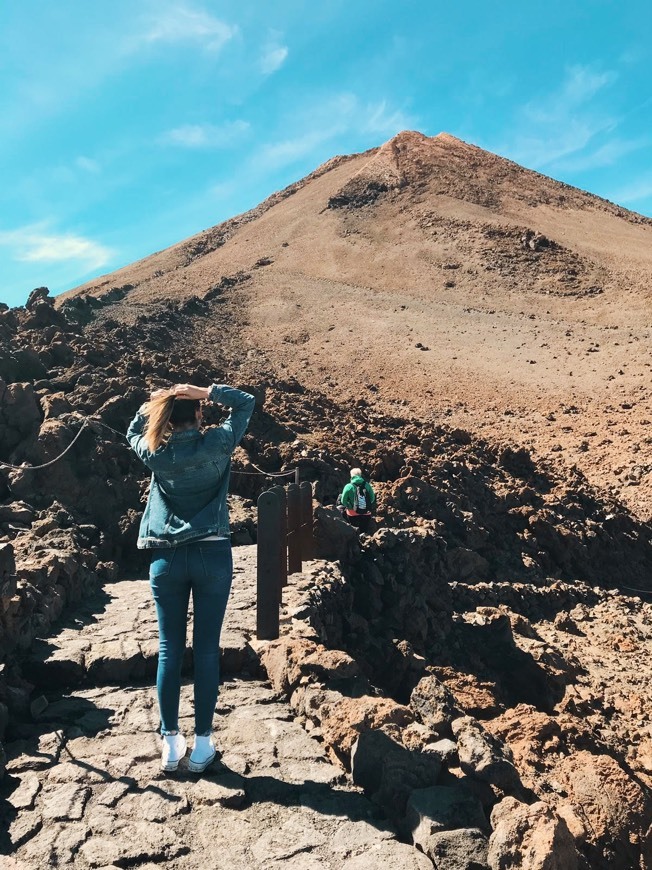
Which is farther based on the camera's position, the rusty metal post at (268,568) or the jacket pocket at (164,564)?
the rusty metal post at (268,568)

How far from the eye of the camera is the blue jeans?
3.28 m

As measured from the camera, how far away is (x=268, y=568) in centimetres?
501

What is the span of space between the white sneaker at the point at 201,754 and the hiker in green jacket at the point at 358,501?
530cm

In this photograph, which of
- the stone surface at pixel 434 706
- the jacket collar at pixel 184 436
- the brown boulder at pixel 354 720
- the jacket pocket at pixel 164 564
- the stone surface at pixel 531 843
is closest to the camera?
the stone surface at pixel 531 843

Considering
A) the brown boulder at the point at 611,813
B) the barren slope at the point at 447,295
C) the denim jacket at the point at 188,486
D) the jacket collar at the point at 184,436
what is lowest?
the brown boulder at the point at 611,813

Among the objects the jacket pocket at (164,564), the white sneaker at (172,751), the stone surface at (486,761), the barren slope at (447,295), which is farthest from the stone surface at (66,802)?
the barren slope at (447,295)

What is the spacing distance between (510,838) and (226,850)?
1104 mm

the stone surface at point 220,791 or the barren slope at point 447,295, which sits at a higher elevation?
the barren slope at point 447,295

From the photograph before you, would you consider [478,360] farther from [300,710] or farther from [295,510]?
[300,710]

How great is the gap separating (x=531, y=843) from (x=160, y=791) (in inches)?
63.6

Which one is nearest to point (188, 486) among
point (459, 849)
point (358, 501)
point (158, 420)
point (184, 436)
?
point (184, 436)

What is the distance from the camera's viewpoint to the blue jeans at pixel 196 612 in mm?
3275

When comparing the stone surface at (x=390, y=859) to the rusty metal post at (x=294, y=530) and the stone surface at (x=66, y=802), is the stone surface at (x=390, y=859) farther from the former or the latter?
the rusty metal post at (x=294, y=530)

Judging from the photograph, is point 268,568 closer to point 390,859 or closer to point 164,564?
point 164,564
